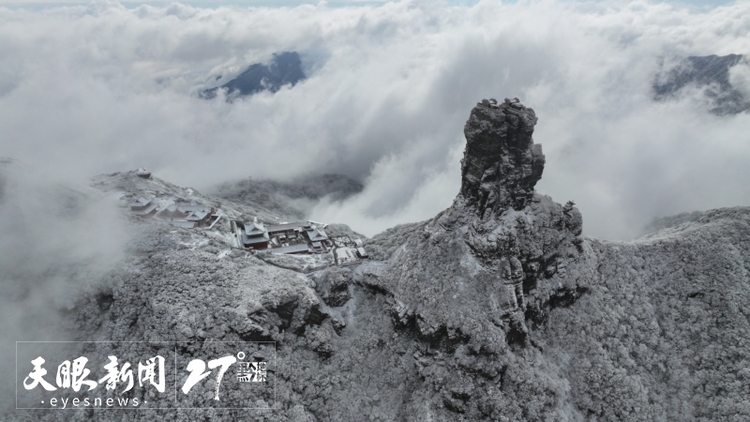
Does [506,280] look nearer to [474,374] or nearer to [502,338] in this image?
[502,338]

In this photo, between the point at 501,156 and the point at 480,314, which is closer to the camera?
the point at 480,314

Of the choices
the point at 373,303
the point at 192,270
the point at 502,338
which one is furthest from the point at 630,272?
the point at 192,270

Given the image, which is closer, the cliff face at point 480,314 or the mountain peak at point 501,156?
the cliff face at point 480,314

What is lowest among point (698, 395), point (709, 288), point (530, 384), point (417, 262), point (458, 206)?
point (698, 395)

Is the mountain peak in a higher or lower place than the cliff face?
higher

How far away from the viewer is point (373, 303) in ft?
153

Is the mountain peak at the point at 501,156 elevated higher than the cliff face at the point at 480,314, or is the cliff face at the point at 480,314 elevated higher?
the mountain peak at the point at 501,156

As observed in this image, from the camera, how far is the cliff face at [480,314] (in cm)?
3850

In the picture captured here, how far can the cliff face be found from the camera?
126 feet

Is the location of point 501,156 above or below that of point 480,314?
above

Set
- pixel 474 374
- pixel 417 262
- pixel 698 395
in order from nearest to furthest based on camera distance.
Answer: pixel 474 374 → pixel 698 395 → pixel 417 262

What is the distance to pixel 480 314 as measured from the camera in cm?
4003

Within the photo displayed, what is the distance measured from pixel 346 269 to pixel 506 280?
1853 cm

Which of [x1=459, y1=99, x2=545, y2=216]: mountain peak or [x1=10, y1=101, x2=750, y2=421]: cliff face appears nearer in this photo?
[x1=10, y1=101, x2=750, y2=421]: cliff face
